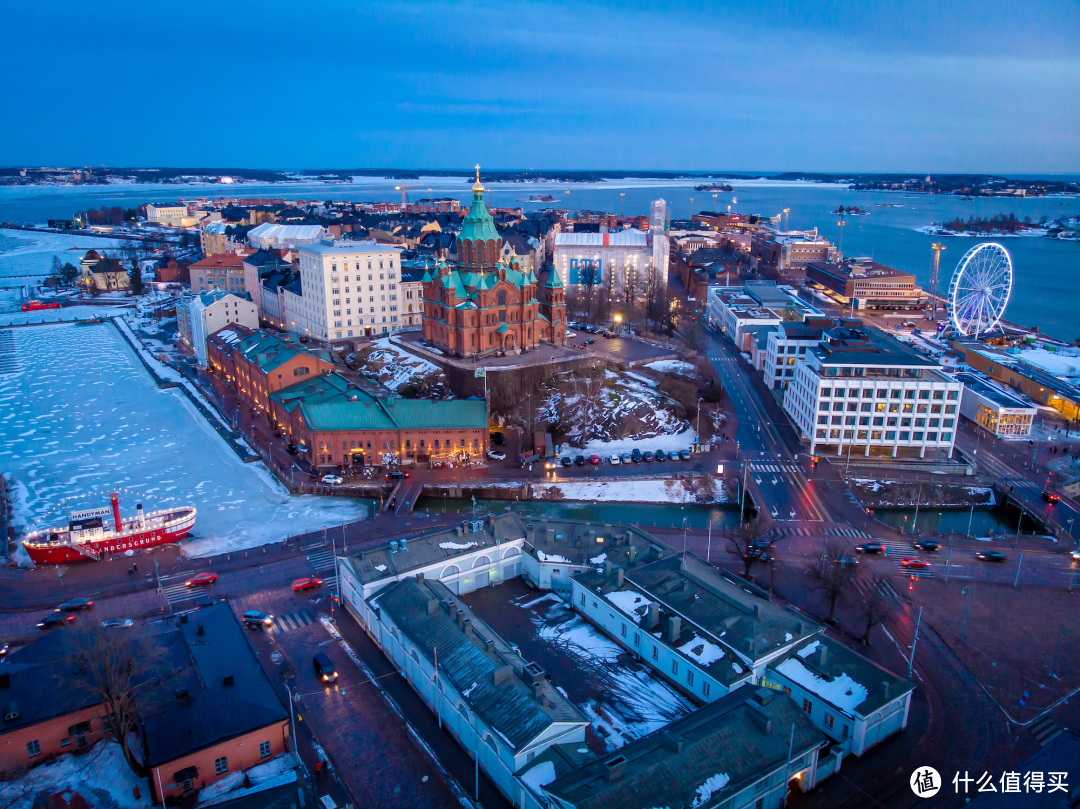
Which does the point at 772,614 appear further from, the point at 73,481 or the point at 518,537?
the point at 73,481

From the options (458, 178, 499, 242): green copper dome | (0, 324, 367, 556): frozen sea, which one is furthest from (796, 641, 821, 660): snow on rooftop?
(458, 178, 499, 242): green copper dome

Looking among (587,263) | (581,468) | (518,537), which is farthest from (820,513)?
(587,263)

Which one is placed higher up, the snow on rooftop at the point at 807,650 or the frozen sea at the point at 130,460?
the snow on rooftop at the point at 807,650

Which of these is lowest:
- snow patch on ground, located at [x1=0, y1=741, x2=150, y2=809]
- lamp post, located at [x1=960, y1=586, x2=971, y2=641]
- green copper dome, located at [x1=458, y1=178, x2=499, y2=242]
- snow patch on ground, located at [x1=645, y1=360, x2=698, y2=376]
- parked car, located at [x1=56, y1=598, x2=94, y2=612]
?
snow patch on ground, located at [x1=0, y1=741, x2=150, y2=809]

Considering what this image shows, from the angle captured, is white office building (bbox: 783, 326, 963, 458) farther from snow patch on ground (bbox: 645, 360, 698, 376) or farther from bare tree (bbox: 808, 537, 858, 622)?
bare tree (bbox: 808, 537, 858, 622)

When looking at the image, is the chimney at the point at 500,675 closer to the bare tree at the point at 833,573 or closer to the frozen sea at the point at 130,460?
the bare tree at the point at 833,573

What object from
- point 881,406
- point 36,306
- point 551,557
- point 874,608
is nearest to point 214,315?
point 36,306

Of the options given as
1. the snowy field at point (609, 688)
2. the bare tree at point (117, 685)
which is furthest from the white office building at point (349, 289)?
the bare tree at point (117, 685)

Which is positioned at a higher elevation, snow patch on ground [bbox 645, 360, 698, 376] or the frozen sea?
snow patch on ground [bbox 645, 360, 698, 376]
